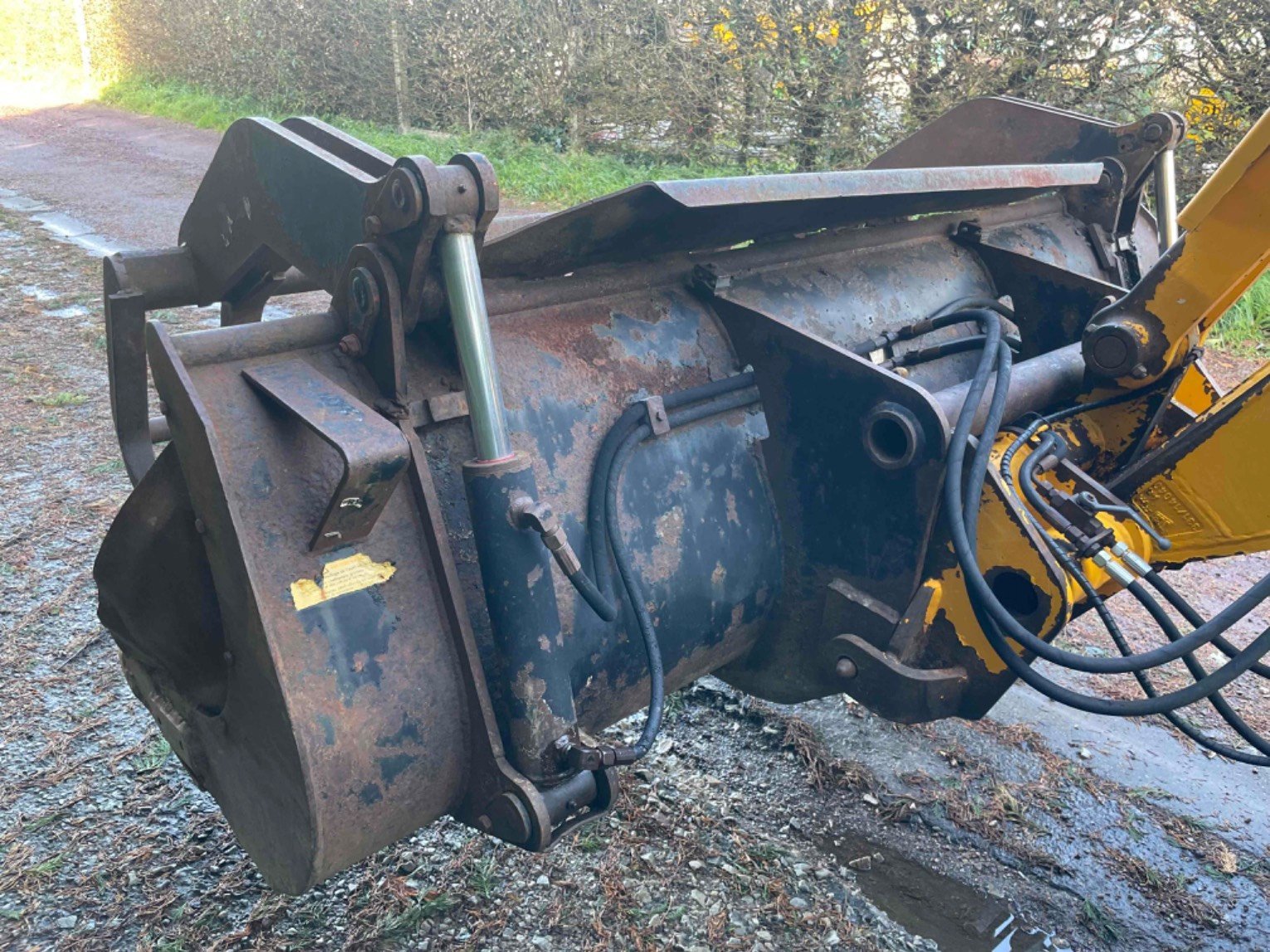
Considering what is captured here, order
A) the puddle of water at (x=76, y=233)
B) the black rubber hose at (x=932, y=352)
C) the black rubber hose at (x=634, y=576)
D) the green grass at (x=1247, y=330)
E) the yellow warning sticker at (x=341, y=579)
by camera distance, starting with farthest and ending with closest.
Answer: the puddle of water at (x=76, y=233) → the green grass at (x=1247, y=330) → the black rubber hose at (x=932, y=352) → the black rubber hose at (x=634, y=576) → the yellow warning sticker at (x=341, y=579)

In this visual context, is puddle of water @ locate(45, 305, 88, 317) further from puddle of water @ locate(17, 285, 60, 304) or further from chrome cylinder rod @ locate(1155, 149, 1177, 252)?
chrome cylinder rod @ locate(1155, 149, 1177, 252)

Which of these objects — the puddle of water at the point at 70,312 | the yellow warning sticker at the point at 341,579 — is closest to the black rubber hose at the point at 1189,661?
the yellow warning sticker at the point at 341,579

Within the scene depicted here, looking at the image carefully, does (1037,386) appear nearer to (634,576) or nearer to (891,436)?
(891,436)

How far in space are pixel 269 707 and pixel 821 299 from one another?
4.38ft

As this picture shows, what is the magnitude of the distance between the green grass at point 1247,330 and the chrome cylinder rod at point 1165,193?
3228 millimetres

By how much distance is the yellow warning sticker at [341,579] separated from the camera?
4.79ft

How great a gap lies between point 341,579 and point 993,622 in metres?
1.01

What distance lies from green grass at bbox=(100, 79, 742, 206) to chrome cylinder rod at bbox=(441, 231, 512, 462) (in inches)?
238

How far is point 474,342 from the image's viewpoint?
1.50 metres

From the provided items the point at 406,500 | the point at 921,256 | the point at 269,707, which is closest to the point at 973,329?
the point at 921,256

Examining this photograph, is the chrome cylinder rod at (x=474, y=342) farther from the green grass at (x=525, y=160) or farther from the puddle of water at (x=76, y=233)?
the puddle of water at (x=76, y=233)

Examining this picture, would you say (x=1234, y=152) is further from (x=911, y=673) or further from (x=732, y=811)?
(x=732, y=811)

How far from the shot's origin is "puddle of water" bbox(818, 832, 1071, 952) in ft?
6.95

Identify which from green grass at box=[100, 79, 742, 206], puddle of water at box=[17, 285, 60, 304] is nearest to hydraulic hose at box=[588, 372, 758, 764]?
puddle of water at box=[17, 285, 60, 304]
